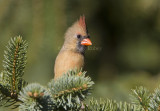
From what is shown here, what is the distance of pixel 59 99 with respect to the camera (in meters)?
1.59

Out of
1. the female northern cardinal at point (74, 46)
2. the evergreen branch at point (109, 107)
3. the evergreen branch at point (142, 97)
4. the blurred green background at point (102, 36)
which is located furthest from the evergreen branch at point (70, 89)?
the female northern cardinal at point (74, 46)

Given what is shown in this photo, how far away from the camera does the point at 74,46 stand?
3449mm

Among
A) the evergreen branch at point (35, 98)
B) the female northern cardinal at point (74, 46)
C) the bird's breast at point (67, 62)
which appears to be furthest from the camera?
the female northern cardinal at point (74, 46)

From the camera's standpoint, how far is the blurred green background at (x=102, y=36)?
2854 millimetres

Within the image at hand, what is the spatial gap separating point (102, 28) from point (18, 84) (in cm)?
251

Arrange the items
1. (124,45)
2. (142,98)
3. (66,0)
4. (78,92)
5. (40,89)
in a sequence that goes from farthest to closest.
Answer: (124,45), (66,0), (142,98), (78,92), (40,89)

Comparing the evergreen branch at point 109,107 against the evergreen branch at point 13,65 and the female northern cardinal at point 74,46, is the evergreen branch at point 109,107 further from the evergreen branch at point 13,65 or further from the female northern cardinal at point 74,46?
the female northern cardinal at point 74,46

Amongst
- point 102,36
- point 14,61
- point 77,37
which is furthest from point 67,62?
point 14,61

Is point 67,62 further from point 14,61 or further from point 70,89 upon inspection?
point 70,89

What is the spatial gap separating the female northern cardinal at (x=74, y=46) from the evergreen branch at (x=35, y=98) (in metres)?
1.54

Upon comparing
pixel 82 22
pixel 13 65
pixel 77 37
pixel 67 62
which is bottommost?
pixel 13 65

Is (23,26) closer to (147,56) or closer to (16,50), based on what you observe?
(16,50)

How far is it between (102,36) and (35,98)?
2.82 m

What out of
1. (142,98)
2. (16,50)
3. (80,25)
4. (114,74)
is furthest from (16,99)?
(114,74)
